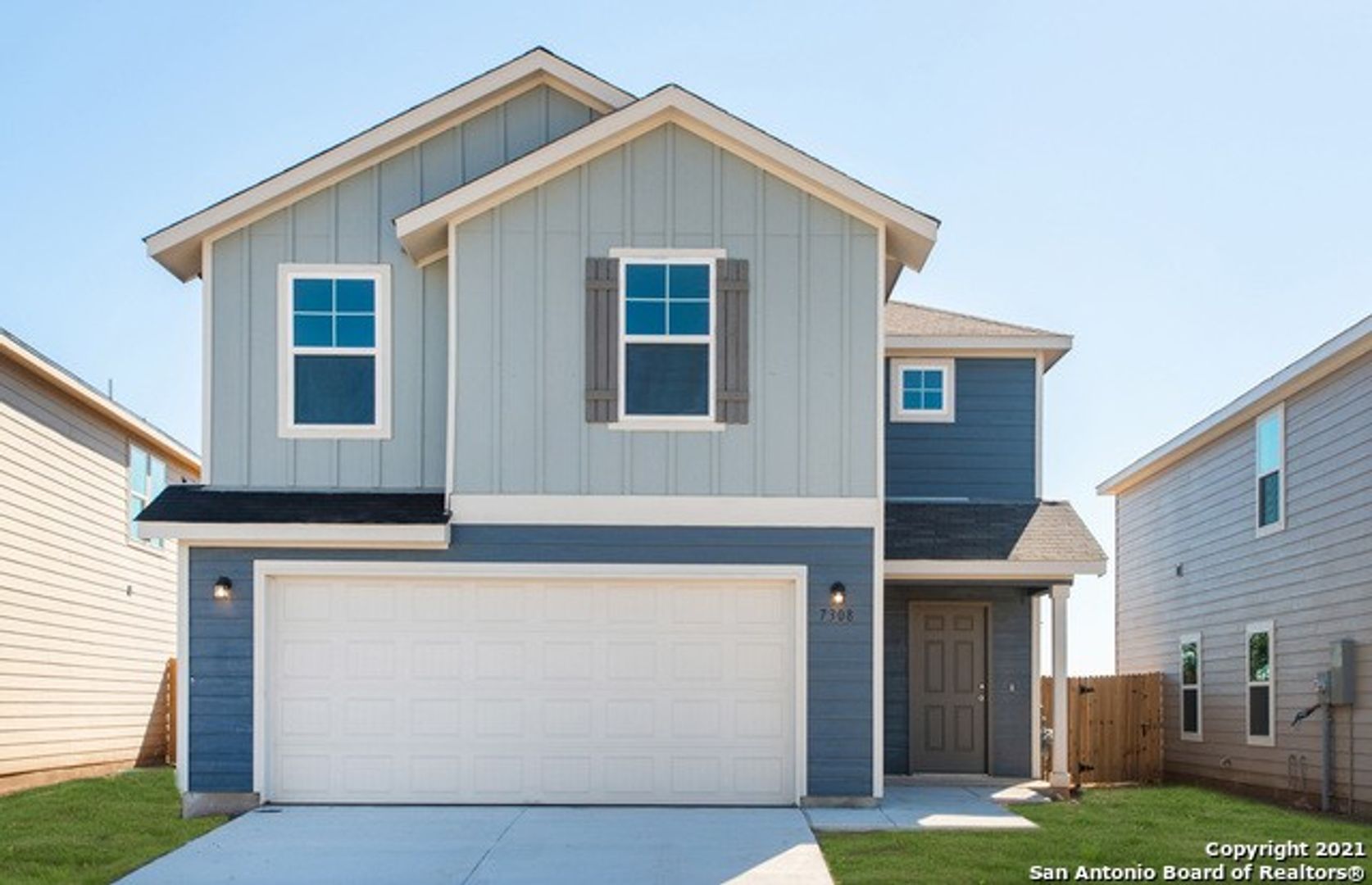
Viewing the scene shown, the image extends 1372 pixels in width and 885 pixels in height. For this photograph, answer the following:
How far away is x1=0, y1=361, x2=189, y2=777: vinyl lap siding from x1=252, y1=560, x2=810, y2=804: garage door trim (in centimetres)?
415

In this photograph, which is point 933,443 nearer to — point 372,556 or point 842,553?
point 842,553

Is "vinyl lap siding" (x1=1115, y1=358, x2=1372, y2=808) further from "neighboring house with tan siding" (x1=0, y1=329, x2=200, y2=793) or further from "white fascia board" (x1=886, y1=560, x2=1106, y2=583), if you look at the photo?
"neighboring house with tan siding" (x1=0, y1=329, x2=200, y2=793)

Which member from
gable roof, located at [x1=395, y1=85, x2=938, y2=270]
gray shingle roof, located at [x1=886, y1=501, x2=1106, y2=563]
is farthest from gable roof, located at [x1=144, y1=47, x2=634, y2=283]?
gray shingle roof, located at [x1=886, y1=501, x2=1106, y2=563]

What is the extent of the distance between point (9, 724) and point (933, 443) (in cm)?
1011

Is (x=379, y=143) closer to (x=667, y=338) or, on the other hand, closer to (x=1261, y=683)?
(x=667, y=338)

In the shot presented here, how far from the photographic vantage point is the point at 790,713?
44.3 ft

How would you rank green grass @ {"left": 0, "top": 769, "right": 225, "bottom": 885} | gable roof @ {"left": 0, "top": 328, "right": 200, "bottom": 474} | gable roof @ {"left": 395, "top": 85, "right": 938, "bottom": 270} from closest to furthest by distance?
green grass @ {"left": 0, "top": 769, "right": 225, "bottom": 885}
gable roof @ {"left": 395, "top": 85, "right": 938, "bottom": 270}
gable roof @ {"left": 0, "top": 328, "right": 200, "bottom": 474}

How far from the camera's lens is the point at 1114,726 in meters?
19.4

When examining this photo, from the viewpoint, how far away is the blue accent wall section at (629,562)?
44.1ft

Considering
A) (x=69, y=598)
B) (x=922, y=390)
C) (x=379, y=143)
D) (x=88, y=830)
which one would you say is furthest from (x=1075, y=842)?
(x=69, y=598)

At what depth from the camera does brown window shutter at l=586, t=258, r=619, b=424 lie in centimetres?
1344

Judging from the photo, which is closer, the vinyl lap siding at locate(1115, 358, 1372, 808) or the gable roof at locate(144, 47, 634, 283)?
the gable roof at locate(144, 47, 634, 283)

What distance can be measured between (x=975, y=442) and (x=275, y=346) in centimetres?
745

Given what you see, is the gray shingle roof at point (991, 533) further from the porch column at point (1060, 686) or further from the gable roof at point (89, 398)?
the gable roof at point (89, 398)
